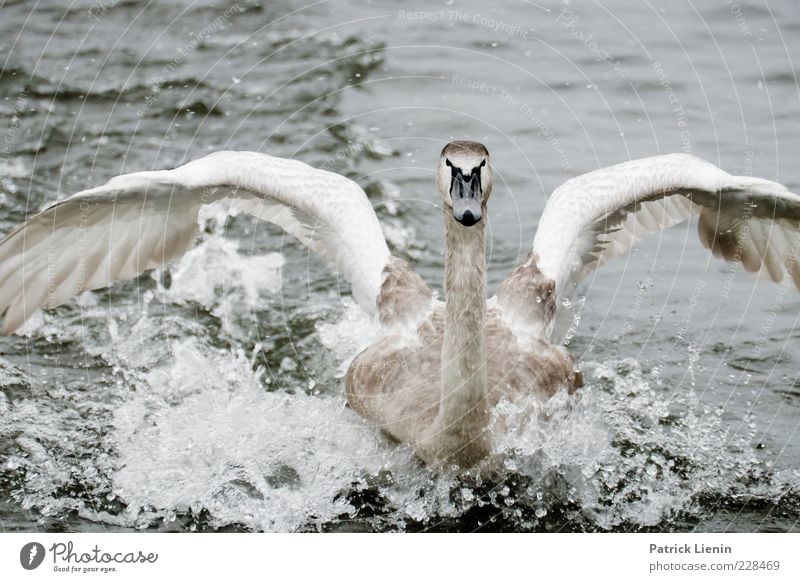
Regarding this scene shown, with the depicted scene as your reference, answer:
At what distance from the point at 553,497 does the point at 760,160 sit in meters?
3.77

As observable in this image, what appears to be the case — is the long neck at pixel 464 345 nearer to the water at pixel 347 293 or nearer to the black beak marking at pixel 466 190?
the water at pixel 347 293

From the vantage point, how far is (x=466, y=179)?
4.33 m

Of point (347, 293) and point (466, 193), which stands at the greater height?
point (466, 193)

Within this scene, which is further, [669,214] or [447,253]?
[669,214]

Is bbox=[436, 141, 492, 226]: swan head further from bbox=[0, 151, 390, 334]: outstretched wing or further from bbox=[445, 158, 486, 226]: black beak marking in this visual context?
bbox=[0, 151, 390, 334]: outstretched wing

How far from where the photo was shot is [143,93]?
9195mm

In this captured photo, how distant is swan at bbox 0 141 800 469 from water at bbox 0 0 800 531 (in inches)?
10.6

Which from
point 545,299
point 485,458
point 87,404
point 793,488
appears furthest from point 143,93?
point 793,488

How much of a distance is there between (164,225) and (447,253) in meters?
Answer: 1.57

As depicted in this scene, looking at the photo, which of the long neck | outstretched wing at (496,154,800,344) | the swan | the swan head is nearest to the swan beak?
the swan head

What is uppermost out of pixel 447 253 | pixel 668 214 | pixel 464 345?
pixel 668 214

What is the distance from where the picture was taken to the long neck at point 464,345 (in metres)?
4.86

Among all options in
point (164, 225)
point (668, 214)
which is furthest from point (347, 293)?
point (668, 214)

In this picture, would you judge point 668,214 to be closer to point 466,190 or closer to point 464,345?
point 464,345
